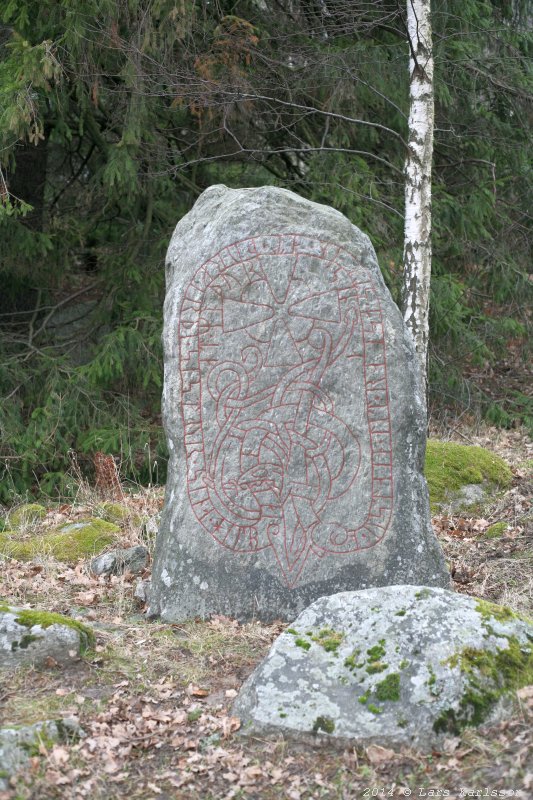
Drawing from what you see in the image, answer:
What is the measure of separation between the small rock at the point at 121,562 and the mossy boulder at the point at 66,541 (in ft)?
1.01

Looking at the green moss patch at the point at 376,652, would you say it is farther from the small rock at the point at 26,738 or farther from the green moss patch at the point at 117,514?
the green moss patch at the point at 117,514

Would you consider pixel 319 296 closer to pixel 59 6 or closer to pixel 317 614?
pixel 317 614

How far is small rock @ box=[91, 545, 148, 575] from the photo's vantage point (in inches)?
250

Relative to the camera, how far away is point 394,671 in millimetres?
3928

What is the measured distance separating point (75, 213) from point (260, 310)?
6026 millimetres

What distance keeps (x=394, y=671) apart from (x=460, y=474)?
12.8ft

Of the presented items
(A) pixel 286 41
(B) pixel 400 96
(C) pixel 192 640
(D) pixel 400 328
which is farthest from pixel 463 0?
(C) pixel 192 640

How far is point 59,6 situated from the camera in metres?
8.31

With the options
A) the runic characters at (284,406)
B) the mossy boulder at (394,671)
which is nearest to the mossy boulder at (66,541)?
the runic characters at (284,406)

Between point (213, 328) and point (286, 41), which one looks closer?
point (213, 328)

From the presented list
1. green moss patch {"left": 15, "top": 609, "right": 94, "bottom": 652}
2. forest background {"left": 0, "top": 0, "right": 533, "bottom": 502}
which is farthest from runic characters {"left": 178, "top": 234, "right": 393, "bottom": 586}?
forest background {"left": 0, "top": 0, "right": 533, "bottom": 502}

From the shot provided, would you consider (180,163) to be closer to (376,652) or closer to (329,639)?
(329,639)

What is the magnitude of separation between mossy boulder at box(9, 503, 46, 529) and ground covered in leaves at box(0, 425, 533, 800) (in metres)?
1.66

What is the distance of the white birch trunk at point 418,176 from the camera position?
26.8 ft
